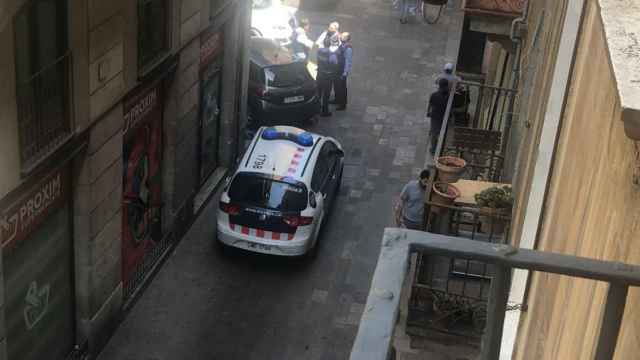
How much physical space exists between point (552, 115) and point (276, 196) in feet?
27.4

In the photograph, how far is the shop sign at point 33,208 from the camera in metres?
10.2

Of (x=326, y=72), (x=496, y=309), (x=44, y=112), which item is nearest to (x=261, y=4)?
(x=326, y=72)

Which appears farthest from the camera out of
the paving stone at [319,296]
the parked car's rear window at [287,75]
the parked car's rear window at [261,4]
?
the parked car's rear window at [261,4]

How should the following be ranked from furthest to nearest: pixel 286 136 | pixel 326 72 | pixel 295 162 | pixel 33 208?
1. pixel 326 72
2. pixel 286 136
3. pixel 295 162
4. pixel 33 208

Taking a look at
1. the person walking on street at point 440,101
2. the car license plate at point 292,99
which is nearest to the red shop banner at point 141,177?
the person walking on street at point 440,101

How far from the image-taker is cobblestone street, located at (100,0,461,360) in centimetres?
1400

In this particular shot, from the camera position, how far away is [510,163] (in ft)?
44.1

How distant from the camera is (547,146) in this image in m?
7.71

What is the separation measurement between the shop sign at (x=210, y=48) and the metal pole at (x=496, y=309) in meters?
13.9

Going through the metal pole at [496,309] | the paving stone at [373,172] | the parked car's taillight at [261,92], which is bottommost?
the paving stone at [373,172]

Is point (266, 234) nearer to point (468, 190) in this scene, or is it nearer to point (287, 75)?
point (468, 190)

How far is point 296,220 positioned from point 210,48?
3649 millimetres

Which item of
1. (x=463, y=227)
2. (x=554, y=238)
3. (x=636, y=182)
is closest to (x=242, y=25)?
(x=463, y=227)

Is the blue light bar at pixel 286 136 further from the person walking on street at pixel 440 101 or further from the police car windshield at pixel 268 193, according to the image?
the person walking on street at pixel 440 101
